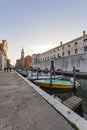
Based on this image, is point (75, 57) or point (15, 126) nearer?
point (15, 126)

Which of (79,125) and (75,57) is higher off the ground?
(75,57)

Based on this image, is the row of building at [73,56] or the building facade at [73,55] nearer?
the row of building at [73,56]

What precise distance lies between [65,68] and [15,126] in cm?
3171

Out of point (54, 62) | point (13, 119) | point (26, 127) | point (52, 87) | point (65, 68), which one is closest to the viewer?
point (26, 127)

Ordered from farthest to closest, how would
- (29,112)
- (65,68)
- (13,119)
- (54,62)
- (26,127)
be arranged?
(54,62), (65,68), (29,112), (13,119), (26,127)

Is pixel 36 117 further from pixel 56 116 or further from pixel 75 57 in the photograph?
pixel 75 57

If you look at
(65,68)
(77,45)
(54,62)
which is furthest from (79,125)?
(54,62)

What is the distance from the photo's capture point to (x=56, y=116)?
3271 mm

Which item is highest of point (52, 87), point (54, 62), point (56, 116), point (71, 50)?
point (71, 50)

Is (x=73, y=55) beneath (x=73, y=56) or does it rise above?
above

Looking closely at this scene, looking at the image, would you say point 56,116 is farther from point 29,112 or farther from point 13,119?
point 13,119

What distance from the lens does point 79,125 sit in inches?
108

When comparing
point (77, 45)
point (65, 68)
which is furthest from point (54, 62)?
point (77, 45)

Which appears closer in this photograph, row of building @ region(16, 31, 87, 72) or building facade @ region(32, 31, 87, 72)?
row of building @ region(16, 31, 87, 72)
